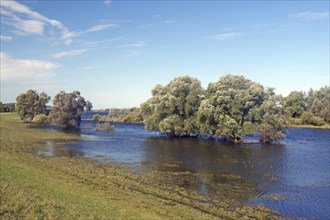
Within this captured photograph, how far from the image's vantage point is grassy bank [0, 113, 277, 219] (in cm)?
1973

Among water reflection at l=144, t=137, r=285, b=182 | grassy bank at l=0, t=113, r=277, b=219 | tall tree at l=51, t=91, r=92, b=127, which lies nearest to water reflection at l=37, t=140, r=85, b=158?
water reflection at l=144, t=137, r=285, b=182

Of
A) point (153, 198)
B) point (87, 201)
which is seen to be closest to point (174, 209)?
point (153, 198)

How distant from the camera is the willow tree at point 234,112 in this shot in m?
72.4

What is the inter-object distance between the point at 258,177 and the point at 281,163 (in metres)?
11.4

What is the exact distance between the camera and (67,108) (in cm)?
10794

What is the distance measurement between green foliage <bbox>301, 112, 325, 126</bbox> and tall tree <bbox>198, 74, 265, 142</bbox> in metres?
60.9

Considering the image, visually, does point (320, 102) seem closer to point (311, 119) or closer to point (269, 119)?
point (311, 119)

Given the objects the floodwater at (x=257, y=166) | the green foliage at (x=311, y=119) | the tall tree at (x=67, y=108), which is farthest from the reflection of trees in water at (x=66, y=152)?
the green foliage at (x=311, y=119)

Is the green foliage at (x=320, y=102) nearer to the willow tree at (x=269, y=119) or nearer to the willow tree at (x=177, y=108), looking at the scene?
the willow tree at (x=269, y=119)

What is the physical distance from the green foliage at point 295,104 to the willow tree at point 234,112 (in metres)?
69.4

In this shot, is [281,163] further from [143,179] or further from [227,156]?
[143,179]

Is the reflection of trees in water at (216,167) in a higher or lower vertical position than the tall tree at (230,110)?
lower

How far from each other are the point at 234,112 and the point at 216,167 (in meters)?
33.7

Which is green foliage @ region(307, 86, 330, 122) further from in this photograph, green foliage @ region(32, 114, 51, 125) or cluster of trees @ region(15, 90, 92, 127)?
green foliage @ region(32, 114, 51, 125)
